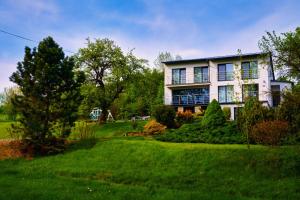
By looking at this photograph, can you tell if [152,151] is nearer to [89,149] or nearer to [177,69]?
[89,149]

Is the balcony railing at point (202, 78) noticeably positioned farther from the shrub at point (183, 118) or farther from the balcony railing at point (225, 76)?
the shrub at point (183, 118)

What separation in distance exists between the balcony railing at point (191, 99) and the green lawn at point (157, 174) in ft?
76.9

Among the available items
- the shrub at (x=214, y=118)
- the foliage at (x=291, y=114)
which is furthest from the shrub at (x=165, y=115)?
the foliage at (x=291, y=114)

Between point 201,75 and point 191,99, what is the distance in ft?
9.37

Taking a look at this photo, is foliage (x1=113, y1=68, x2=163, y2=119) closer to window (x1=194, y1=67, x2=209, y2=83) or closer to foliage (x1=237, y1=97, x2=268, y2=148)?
window (x1=194, y1=67, x2=209, y2=83)

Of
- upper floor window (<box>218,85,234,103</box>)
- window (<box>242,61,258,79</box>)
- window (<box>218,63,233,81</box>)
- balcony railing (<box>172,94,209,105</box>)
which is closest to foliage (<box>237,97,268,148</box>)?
window (<box>242,61,258,79</box>)

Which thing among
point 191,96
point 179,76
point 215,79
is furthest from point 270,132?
point 179,76

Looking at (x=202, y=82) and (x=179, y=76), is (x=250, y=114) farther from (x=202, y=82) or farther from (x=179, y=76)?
(x=179, y=76)

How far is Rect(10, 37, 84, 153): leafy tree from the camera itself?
20.2m

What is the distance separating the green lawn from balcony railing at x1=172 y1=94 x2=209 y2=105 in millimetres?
23430

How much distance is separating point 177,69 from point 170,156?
1080 inches

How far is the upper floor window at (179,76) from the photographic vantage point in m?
42.5

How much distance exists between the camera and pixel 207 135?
805 inches

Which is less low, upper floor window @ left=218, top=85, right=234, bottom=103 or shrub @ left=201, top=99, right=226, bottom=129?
upper floor window @ left=218, top=85, right=234, bottom=103
